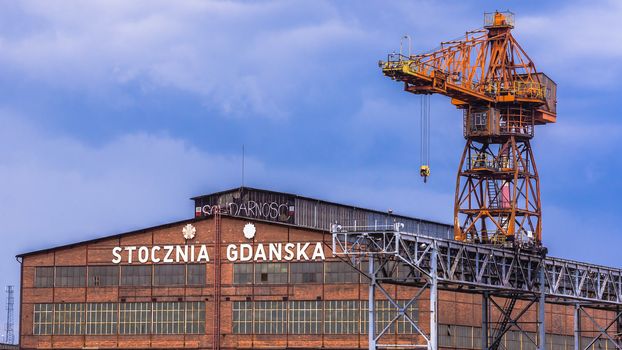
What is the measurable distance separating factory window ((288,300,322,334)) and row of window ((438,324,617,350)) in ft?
31.1

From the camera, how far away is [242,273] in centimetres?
10775

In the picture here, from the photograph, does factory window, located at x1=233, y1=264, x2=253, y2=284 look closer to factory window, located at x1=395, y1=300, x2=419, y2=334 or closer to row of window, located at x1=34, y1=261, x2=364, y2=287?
row of window, located at x1=34, y1=261, x2=364, y2=287

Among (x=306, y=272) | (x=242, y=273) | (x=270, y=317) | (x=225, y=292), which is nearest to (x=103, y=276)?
(x=225, y=292)

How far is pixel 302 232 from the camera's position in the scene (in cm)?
10619

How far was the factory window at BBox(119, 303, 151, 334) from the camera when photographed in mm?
109812

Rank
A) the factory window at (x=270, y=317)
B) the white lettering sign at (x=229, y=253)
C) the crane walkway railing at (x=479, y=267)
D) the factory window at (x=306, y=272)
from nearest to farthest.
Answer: the crane walkway railing at (x=479, y=267), the factory window at (x=306, y=272), the white lettering sign at (x=229, y=253), the factory window at (x=270, y=317)

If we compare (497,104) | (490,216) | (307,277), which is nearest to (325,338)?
(307,277)

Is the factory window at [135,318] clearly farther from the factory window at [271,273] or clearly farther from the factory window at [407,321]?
the factory window at [407,321]

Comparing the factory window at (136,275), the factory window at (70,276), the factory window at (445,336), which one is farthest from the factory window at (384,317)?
the factory window at (70,276)

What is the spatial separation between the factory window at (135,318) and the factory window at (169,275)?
217 cm

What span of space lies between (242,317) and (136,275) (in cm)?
988

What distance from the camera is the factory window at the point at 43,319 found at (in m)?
112

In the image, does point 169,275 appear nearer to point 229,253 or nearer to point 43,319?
point 229,253

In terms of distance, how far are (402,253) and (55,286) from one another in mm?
39260
